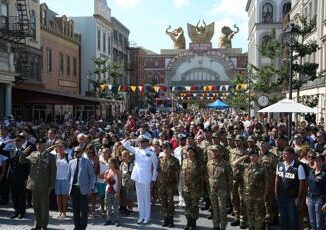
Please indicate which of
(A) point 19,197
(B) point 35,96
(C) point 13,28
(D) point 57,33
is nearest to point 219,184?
(A) point 19,197

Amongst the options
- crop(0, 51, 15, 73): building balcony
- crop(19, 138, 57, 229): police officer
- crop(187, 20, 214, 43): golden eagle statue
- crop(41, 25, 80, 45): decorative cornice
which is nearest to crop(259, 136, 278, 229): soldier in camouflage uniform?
crop(19, 138, 57, 229): police officer

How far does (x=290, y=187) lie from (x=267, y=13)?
5781 cm

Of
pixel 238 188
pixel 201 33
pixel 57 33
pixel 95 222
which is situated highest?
pixel 201 33

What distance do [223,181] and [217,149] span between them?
601 millimetres

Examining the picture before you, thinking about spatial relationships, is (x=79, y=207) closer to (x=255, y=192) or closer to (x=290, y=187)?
(x=255, y=192)

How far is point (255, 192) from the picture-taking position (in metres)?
9.41

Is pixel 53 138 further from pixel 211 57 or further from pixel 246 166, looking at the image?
pixel 211 57

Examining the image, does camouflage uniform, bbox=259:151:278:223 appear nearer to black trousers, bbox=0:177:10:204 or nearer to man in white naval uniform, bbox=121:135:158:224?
man in white naval uniform, bbox=121:135:158:224

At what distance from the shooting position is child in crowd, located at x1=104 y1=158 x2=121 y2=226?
10680mm

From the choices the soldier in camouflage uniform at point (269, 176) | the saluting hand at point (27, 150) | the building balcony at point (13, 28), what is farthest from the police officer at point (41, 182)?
the building balcony at point (13, 28)

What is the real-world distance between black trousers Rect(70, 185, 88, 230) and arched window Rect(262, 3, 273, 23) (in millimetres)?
57206

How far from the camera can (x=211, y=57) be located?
91.1 metres

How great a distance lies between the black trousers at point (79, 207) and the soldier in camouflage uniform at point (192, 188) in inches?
76.8

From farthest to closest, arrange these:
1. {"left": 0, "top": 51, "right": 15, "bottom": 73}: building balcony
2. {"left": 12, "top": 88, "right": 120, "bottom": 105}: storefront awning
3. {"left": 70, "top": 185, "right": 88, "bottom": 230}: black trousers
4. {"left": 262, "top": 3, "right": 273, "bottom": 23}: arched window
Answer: {"left": 262, "top": 3, "right": 273, "bottom": 23}: arched window
{"left": 12, "top": 88, "right": 120, "bottom": 105}: storefront awning
{"left": 0, "top": 51, "right": 15, "bottom": 73}: building balcony
{"left": 70, "top": 185, "right": 88, "bottom": 230}: black trousers
